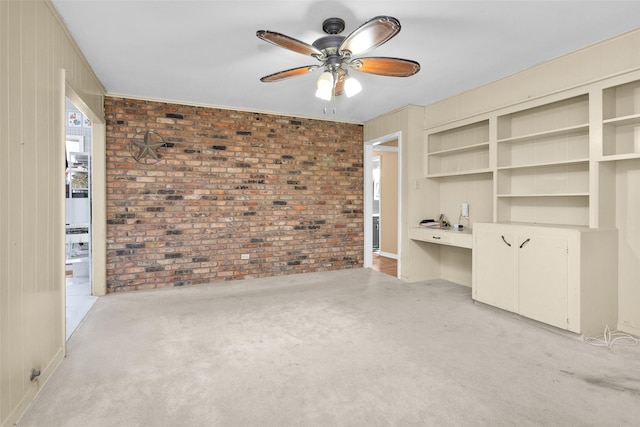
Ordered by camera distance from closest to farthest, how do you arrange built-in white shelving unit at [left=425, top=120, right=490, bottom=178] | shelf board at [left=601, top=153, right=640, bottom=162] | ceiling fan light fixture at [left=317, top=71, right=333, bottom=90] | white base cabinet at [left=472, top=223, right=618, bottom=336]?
1. ceiling fan light fixture at [left=317, top=71, right=333, bottom=90]
2. shelf board at [left=601, top=153, right=640, bottom=162]
3. white base cabinet at [left=472, top=223, right=618, bottom=336]
4. built-in white shelving unit at [left=425, top=120, right=490, bottom=178]

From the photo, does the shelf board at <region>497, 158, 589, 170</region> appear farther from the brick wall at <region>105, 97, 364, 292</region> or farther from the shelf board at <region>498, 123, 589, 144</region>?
the brick wall at <region>105, 97, 364, 292</region>

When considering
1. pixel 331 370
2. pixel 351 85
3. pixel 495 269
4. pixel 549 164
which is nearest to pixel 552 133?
pixel 549 164

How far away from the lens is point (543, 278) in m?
2.97

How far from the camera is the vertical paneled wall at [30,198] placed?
164 cm

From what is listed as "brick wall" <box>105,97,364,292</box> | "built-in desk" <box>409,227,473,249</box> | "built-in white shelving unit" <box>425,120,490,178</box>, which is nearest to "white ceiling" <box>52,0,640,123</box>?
"built-in white shelving unit" <box>425,120,490,178</box>

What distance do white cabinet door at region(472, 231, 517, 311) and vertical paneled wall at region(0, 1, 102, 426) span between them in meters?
3.69

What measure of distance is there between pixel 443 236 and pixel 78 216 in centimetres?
467

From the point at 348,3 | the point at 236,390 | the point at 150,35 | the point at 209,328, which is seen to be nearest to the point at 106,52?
the point at 150,35

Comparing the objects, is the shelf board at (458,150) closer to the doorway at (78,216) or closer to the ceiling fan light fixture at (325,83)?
the ceiling fan light fixture at (325,83)

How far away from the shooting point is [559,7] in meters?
2.34

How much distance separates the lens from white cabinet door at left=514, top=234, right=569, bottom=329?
111 inches

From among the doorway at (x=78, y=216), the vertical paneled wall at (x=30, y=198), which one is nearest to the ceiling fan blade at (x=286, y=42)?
the vertical paneled wall at (x=30, y=198)

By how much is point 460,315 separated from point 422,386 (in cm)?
149

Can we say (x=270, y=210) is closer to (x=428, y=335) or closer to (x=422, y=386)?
(x=428, y=335)
